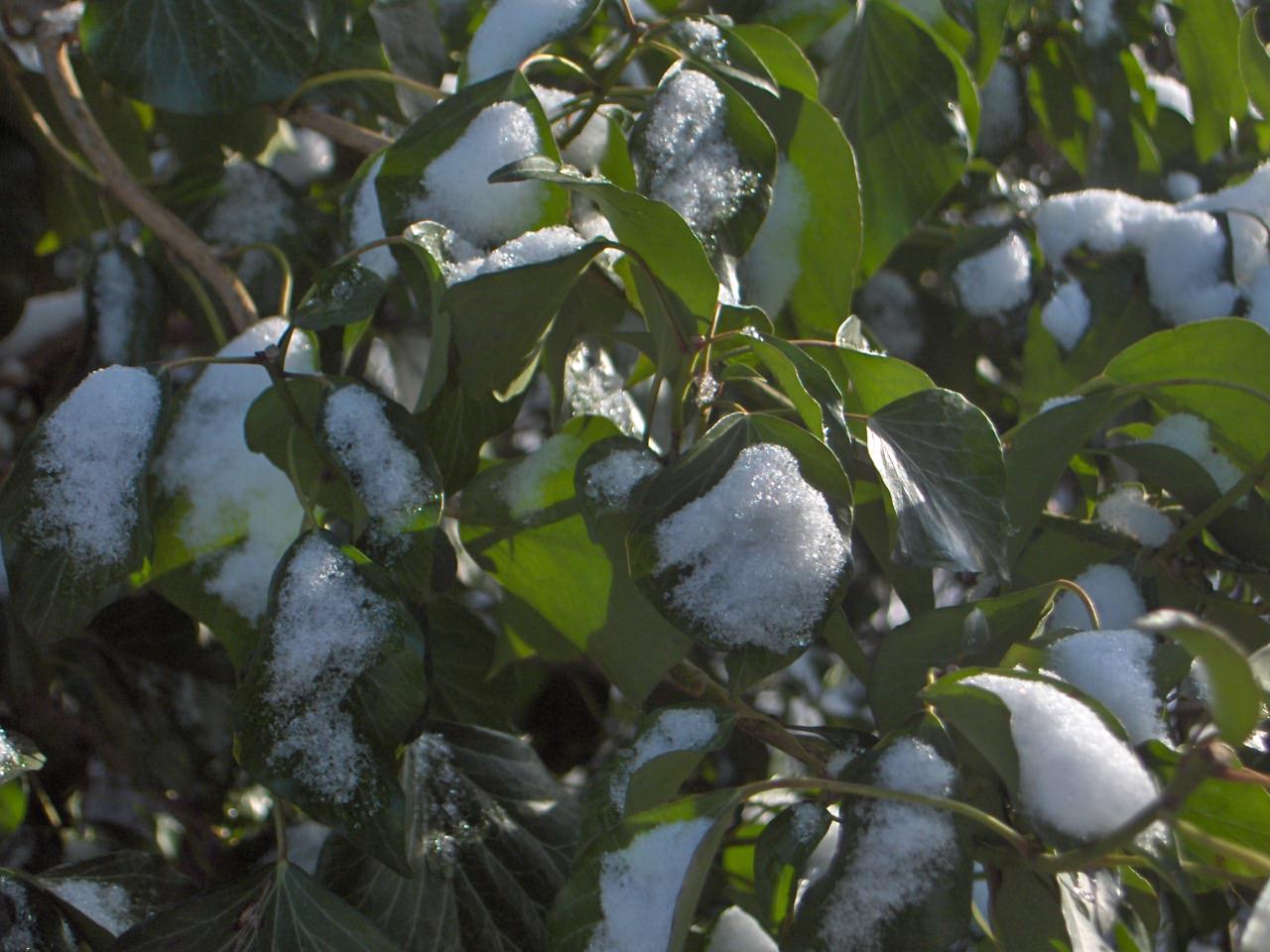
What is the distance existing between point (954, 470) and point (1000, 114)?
21.9 inches

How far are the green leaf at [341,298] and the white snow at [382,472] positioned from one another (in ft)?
0.17

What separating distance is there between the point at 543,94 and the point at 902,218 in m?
0.23

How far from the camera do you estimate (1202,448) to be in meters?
0.65

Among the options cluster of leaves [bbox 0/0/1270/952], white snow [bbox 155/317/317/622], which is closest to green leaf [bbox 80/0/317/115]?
cluster of leaves [bbox 0/0/1270/952]

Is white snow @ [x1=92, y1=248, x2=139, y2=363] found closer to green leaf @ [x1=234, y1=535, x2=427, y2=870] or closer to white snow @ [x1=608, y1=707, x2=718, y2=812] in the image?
green leaf @ [x1=234, y1=535, x2=427, y2=870]

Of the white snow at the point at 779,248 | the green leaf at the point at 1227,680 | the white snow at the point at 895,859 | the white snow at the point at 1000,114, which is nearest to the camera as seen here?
the green leaf at the point at 1227,680

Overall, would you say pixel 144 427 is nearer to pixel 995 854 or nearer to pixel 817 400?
pixel 817 400

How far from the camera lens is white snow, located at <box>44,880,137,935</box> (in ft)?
1.93

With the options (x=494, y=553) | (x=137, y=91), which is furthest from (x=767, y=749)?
(x=137, y=91)

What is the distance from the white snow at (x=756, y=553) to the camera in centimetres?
46

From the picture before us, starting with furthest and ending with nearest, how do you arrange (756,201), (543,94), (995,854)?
(543,94), (756,201), (995,854)

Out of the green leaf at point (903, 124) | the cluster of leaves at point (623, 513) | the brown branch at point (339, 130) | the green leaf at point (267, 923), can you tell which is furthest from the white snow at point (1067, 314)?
the green leaf at point (267, 923)

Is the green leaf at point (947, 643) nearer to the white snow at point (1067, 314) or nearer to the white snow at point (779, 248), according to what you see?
the white snow at point (779, 248)

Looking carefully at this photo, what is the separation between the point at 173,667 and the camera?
2.77 feet
